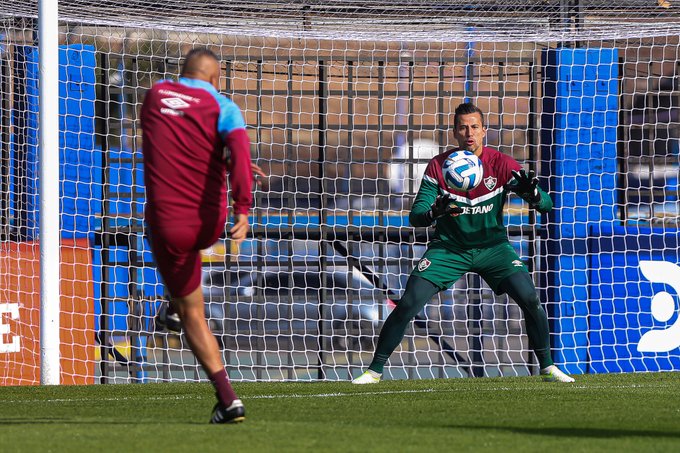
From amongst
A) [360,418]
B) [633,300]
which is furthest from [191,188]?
[633,300]

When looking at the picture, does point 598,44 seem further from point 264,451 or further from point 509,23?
point 264,451

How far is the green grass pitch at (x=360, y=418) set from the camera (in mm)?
4828

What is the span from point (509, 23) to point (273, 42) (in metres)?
3.11

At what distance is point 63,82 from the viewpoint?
34.9ft

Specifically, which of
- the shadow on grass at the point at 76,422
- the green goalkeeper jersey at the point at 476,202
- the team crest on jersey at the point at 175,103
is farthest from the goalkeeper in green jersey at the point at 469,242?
the team crest on jersey at the point at 175,103

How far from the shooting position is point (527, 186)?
7.94 metres

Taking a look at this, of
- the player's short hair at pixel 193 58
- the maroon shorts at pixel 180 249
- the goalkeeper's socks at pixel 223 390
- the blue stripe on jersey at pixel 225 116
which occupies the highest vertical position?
the player's short hair at pixel 193 58

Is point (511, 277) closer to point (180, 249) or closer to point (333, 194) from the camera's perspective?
point (333, 194)

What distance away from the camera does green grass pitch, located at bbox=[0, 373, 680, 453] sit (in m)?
4.83

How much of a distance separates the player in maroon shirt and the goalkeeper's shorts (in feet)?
9.55

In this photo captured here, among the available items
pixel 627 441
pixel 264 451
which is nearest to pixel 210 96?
pixel 264 451

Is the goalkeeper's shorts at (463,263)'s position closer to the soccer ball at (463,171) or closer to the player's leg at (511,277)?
the player's leg at (511,277)

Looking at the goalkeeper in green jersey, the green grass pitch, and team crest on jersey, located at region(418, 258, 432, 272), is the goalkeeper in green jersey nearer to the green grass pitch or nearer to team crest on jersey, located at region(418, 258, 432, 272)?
team crest on jersey, located at region(418, 258, 432, 272)

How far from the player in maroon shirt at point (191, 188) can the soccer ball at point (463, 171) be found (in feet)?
9.02
